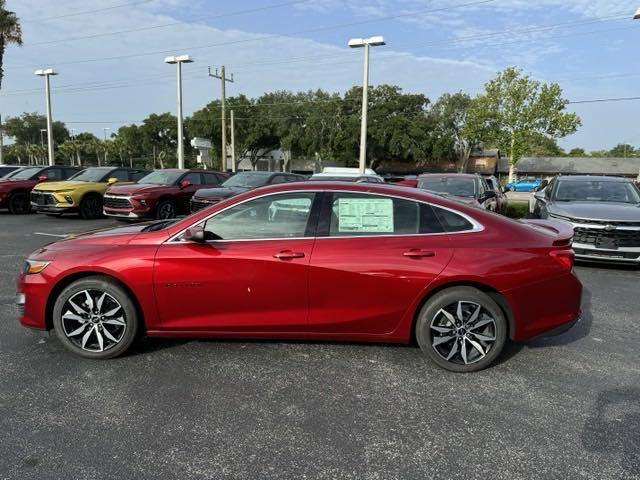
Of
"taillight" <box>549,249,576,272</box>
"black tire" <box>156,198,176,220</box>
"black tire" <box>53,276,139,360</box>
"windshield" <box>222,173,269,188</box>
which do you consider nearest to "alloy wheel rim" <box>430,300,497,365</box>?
"taillight" <box>549,249,576,272</box>

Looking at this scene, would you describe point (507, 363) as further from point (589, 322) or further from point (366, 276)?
point (589, 322)

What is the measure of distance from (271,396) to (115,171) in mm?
14327

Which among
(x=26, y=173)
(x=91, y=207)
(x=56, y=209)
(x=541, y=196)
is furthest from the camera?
(x=26, y=173)

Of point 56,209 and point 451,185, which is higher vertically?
point 451,185

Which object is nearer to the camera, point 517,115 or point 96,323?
point 96,323

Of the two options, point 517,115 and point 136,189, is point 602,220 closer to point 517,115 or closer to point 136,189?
point 136,189

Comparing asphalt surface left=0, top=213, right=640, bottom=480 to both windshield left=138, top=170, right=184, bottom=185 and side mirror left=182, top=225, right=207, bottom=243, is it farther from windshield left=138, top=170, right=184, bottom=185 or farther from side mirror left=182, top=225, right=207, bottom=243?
windshield left=138, top=170, right=184, bottom=185

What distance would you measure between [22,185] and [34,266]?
13.7 metres

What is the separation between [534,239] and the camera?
4.00 metres

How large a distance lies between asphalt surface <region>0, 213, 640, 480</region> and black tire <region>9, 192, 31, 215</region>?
12785 mm

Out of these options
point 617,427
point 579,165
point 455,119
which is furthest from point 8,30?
point 579,165

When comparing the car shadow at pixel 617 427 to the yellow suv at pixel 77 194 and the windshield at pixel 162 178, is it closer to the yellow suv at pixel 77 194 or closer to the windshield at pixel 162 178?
the windshield at pixel 162 178

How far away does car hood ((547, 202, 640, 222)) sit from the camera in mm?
7708

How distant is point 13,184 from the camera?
15.6 meters
